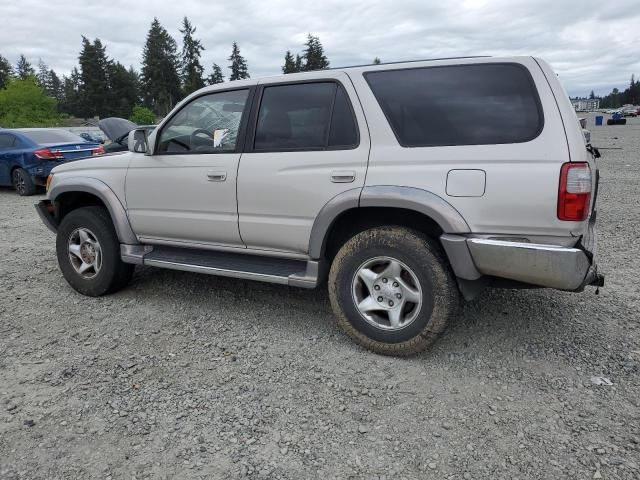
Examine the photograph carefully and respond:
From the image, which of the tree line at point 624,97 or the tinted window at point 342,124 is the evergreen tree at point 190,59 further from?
the tree line at point 624,97

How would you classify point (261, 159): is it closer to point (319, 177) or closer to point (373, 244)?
point (319, 177)

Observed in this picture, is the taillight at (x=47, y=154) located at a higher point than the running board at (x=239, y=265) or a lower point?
higher

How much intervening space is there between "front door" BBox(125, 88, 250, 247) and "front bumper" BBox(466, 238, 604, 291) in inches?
72.4

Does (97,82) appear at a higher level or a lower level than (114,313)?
higher

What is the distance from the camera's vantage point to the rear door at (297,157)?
3.30 m

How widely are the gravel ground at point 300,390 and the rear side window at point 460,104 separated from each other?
148 cm

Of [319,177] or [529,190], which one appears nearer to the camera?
[529,190]

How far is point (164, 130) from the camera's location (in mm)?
4164

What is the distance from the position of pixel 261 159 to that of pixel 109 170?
1642mm

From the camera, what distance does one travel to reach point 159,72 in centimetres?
8406

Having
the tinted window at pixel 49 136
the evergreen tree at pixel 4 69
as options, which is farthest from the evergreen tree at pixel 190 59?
the tinted window at pixel 49 136

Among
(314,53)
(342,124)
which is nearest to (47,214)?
(342,124)

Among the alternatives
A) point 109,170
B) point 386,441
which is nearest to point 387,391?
point 386,441

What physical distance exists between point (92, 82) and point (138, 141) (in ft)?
284
